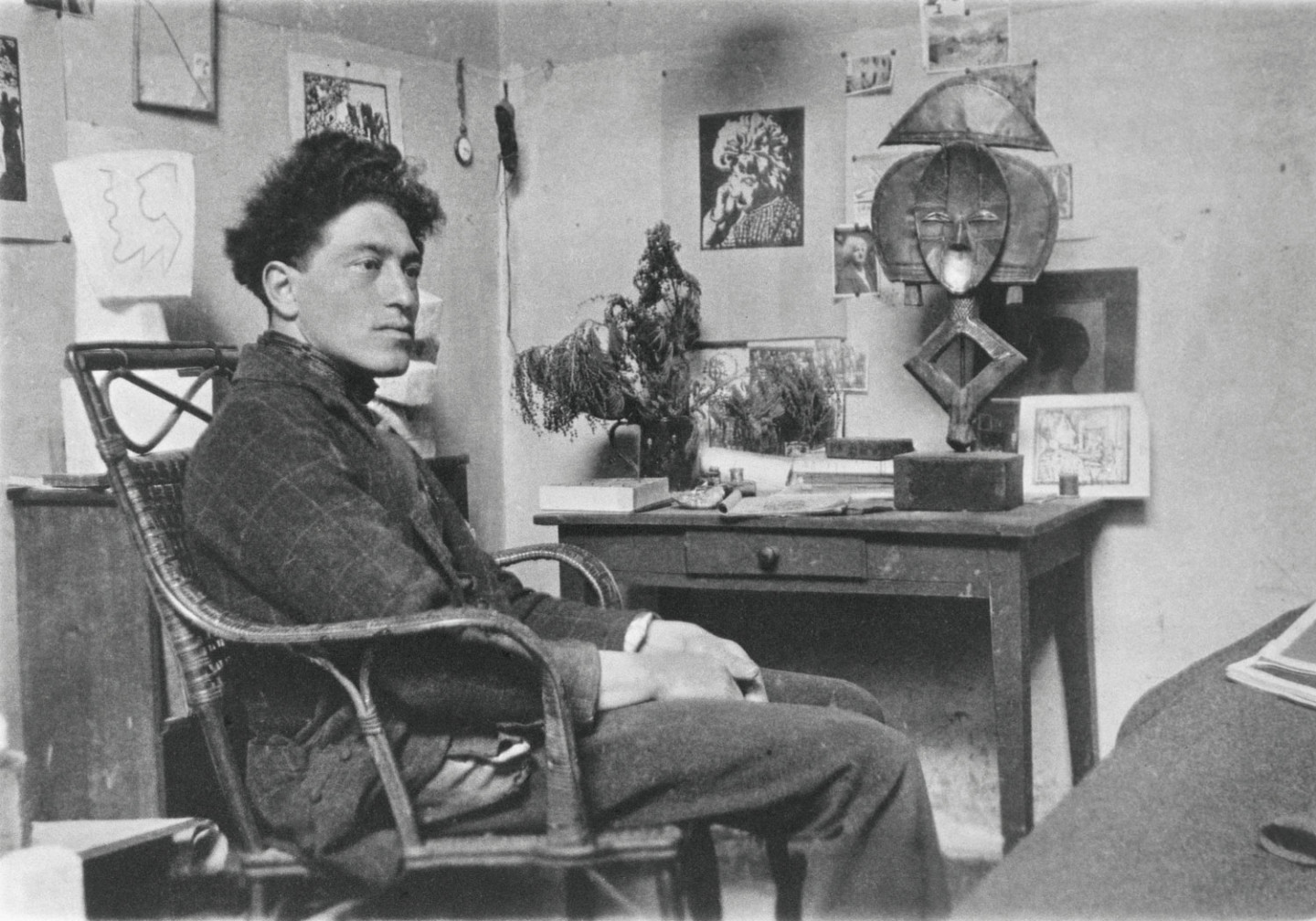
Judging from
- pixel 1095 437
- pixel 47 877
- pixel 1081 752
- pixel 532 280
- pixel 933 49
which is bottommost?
pixel 1081 752

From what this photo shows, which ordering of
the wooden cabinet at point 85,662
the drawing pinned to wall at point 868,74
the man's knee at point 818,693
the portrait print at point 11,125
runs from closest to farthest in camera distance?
1. the man's knee at point 818,693
2. the wooden cabinet at point 85,662
3. the portrait print at point 11,125
4. the drawing pinned to wall at point 868,74

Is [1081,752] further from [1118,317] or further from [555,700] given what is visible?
[555,700]

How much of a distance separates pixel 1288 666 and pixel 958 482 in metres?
0.73

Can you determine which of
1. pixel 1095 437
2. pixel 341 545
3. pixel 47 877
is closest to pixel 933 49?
pixel 1095 437

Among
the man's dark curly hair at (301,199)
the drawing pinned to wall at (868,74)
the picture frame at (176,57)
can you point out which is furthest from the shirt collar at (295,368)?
the drawing pinned to wall at (868,74)

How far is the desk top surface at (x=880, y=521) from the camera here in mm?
2260

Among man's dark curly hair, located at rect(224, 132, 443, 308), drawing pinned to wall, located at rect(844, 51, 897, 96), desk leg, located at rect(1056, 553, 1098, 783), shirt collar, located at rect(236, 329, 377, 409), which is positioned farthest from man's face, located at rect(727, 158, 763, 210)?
shirt collar, located at rect(236, 329, 377, 409)

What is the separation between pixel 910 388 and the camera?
2.99 metres

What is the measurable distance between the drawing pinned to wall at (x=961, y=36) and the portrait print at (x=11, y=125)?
190cm

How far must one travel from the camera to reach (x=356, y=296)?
186 cm

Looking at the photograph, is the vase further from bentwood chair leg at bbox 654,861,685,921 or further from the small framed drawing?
bentwood chair leg at bbox 654,861,685,921

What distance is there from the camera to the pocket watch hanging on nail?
331 centimetres

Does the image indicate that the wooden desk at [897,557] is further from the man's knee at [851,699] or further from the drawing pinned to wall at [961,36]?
the drawing pinned to wall at [961,36]

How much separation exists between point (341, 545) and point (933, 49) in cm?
198
